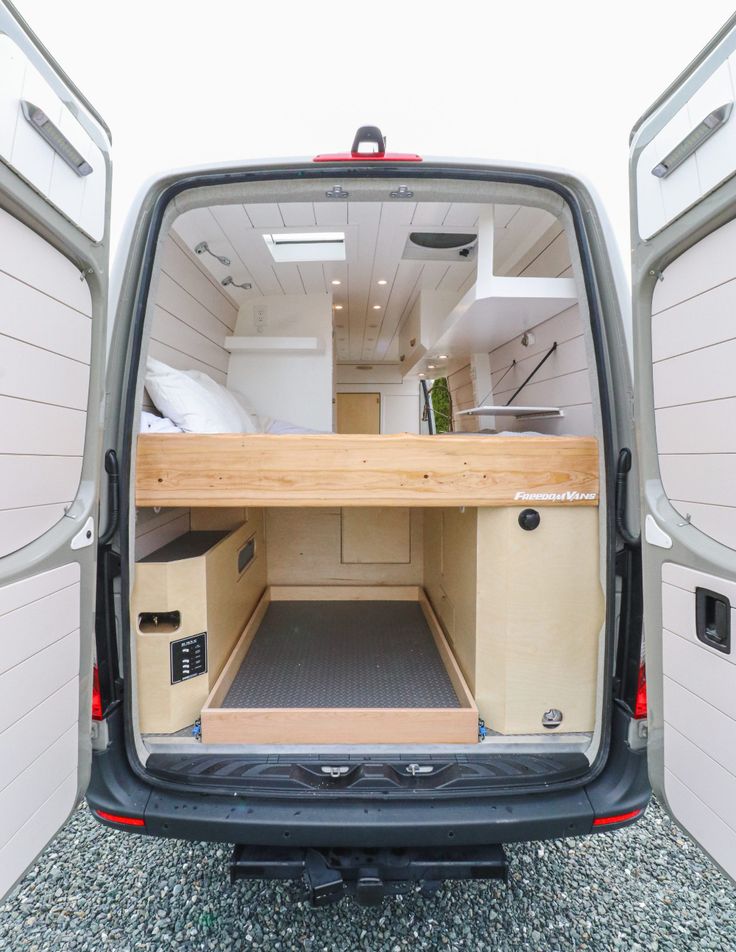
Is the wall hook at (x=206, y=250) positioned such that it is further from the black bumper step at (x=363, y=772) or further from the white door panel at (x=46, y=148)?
the black bumper step at (x=363, y=772)

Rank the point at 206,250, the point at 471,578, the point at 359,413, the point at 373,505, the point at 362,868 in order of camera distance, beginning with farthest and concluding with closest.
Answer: the point at 359,413 < the point at 206,250 < the point at 471,578 < the point at 373,505 < the point at 362,868

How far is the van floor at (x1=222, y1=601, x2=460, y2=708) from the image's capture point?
1428 millimetres

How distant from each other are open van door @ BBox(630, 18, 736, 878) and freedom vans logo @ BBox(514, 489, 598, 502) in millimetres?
179

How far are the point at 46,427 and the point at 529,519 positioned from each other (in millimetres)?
1140

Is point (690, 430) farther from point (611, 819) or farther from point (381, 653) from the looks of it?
point (381, 653)

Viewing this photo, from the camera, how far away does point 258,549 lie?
7.43ft

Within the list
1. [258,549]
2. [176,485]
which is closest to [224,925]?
[176,485]

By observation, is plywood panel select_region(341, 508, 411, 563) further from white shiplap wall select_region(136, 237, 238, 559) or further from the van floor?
white shiplap wall select_region(136, 237, 238, 559)

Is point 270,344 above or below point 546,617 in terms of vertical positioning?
above

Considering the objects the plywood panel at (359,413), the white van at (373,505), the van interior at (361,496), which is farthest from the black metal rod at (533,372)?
the plywood panel at (359,413)

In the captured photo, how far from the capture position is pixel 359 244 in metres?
2.37

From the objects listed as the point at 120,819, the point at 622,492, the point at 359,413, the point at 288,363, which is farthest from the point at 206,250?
the point at 359,413

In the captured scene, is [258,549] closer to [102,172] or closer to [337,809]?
[337,809]

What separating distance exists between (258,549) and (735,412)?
1.98 meters
